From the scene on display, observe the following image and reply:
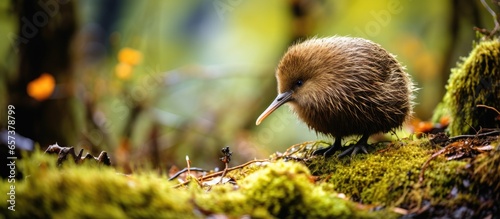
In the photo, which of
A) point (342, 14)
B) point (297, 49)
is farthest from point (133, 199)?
point (342, 14)

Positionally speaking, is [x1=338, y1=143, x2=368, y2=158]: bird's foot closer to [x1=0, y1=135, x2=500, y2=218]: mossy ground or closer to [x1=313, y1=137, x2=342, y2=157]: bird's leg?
[x1=313, y1=137, x2=342, y2=157]: bird's leg

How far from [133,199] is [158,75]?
5106mm

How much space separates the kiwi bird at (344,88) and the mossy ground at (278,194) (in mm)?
583

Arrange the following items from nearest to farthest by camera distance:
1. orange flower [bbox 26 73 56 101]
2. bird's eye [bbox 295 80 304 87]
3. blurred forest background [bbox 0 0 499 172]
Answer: bird's eye [bbox 295 80 304 87], orange flower [bbox 26 73 56 101], blurred forest background [bbox 0 0 499 172]

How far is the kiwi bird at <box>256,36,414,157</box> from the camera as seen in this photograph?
3504 mm

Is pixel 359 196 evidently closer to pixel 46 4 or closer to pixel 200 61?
pixel 46 4

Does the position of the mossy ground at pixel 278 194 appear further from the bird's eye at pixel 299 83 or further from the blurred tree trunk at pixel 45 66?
the blurred tree trunk at pixel 45 66

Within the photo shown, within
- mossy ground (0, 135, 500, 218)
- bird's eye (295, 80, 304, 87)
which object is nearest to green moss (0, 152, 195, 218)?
mossy ground (0, 135, 500, 218)

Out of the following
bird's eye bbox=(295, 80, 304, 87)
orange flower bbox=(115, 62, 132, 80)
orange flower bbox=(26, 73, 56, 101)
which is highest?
orange flower bbox=(115, 62, 132, 80)

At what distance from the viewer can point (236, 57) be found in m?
9.98

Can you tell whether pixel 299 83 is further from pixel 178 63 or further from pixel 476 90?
pixel 178 63

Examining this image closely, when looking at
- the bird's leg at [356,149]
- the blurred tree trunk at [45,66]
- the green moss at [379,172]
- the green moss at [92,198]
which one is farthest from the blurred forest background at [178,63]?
the green moss at [92,198]

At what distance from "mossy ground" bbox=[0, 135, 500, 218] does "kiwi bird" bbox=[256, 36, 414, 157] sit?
0.58 meters

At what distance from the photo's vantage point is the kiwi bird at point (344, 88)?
11.5 feet
